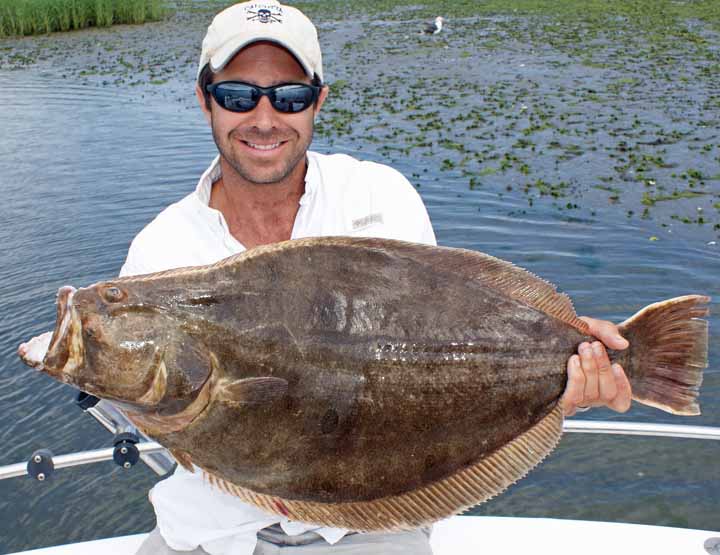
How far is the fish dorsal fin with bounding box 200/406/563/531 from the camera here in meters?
2.34

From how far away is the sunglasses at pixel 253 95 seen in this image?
10.1 ft

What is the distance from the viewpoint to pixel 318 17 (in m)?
31.2

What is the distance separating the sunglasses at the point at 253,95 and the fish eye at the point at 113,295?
1186 mm

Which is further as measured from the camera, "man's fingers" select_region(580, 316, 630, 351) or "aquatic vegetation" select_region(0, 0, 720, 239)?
"aquatic vegetation" select_region(0, 0, 720, 239)

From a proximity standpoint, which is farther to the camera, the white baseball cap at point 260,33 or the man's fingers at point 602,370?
the white baseball cap at point 260,33

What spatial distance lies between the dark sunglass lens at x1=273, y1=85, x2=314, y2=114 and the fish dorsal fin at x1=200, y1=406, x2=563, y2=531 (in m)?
1.58

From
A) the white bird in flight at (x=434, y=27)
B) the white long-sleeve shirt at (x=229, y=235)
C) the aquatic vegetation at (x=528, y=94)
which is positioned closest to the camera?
the white long-sleeve shirt at (x=229, y=235)

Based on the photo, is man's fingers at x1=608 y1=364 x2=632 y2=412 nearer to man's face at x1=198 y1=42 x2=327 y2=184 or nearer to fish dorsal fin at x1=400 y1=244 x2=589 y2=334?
fish dorsal fin at x1=400 y1=244 x2=589 y2=334

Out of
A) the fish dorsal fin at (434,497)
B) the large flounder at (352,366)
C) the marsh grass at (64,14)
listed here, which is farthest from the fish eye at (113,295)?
the marsh grass at (64,14)

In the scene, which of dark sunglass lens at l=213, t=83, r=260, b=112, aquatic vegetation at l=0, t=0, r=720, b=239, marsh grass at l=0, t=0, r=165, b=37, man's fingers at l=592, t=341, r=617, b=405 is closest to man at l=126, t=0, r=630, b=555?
dark sunglass lens at l=213, t=83, r=260, b=112

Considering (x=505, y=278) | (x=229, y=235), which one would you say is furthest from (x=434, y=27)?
(x=505, y=278)

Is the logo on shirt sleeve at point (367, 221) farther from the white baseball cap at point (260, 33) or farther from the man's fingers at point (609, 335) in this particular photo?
the man's fingers at point (609, 335)

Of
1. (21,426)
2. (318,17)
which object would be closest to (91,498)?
(21,426)

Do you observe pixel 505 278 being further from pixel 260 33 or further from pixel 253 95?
pixel 260 33
